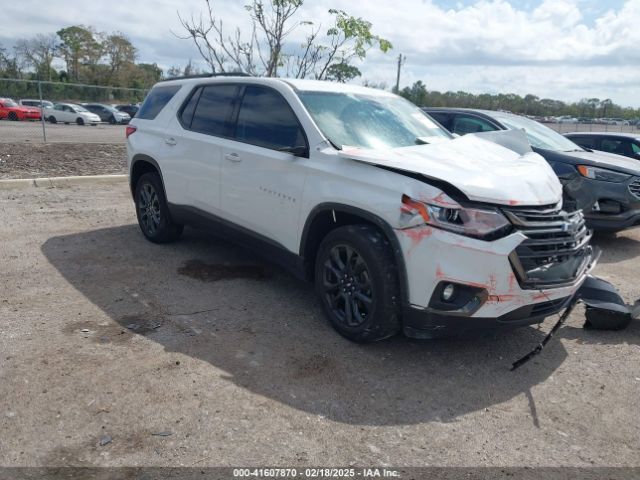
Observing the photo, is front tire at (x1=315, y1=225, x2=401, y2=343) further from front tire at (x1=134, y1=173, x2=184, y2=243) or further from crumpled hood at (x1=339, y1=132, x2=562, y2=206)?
front tire at (x1=134, y1=173, x2=184, y2=243)

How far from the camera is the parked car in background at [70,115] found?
34.4 meters

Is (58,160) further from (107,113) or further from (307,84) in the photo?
(107,113)

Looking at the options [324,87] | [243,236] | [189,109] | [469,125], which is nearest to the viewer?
[324,87]

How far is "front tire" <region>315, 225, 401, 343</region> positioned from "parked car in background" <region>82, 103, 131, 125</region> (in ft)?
118

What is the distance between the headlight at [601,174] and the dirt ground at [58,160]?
836 cm

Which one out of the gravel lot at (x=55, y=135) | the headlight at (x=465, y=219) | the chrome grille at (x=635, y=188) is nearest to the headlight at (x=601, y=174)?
the chrome grille at (x=635, y=188)

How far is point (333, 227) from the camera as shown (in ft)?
13.7

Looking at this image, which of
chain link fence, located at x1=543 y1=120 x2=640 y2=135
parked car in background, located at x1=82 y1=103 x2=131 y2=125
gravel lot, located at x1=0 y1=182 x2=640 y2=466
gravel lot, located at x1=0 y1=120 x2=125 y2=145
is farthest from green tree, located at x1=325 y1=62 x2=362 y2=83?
chain link fence, located at x1=543 y1=120 x2=640 y2=135

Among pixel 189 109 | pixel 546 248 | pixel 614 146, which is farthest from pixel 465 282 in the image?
pixel 614 146

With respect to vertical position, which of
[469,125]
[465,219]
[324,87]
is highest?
[324,87]

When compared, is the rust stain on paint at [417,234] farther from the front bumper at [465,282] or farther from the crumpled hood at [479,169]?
the crumpled hood at [479,169]

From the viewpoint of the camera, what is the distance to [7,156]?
442 inches

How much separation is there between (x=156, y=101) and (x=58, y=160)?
20.5 ft

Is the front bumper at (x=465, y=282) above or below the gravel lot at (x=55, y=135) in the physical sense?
above
